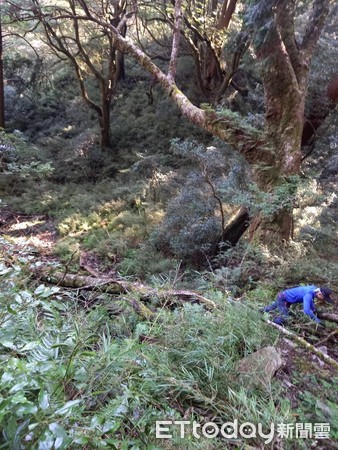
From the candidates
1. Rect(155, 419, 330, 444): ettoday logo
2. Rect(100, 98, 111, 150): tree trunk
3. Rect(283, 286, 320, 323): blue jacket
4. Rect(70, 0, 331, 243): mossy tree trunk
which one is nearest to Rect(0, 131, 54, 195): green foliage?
Rect(100, 98, 111, 150): tree trunk

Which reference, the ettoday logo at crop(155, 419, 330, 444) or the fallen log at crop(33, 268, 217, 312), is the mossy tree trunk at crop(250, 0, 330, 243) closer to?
the fallen log at crop(33, 268, 217, 312)

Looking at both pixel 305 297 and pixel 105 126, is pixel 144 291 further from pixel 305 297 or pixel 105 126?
pixel 105 126

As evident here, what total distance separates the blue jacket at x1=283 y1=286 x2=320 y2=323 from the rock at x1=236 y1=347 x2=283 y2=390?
0.94m

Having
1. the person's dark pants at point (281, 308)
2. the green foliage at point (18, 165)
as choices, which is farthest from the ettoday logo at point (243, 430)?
the green foliage at point (18, 165)

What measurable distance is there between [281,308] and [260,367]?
1209 mm

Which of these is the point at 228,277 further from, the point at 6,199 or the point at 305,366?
the point at 6,199

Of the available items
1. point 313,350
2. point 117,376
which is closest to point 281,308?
point 313,350

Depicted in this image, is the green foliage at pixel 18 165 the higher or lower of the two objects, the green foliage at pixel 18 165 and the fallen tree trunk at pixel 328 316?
the lower

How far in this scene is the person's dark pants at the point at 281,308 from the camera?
10.2 ft

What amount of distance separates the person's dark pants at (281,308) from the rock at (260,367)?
67 cm

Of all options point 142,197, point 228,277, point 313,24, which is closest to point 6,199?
point 142,197

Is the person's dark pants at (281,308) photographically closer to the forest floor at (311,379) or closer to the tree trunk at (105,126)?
the forest floor at (311,379)

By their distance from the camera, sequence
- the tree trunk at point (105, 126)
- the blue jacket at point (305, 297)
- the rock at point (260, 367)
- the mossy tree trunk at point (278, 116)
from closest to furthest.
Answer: the rock at point (260, 367)
the blue jacket at point (305, 297)
the mossy tree trunk at point (278, 116)
the tree trunk at point (105, 126)

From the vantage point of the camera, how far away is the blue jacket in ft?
10.5
